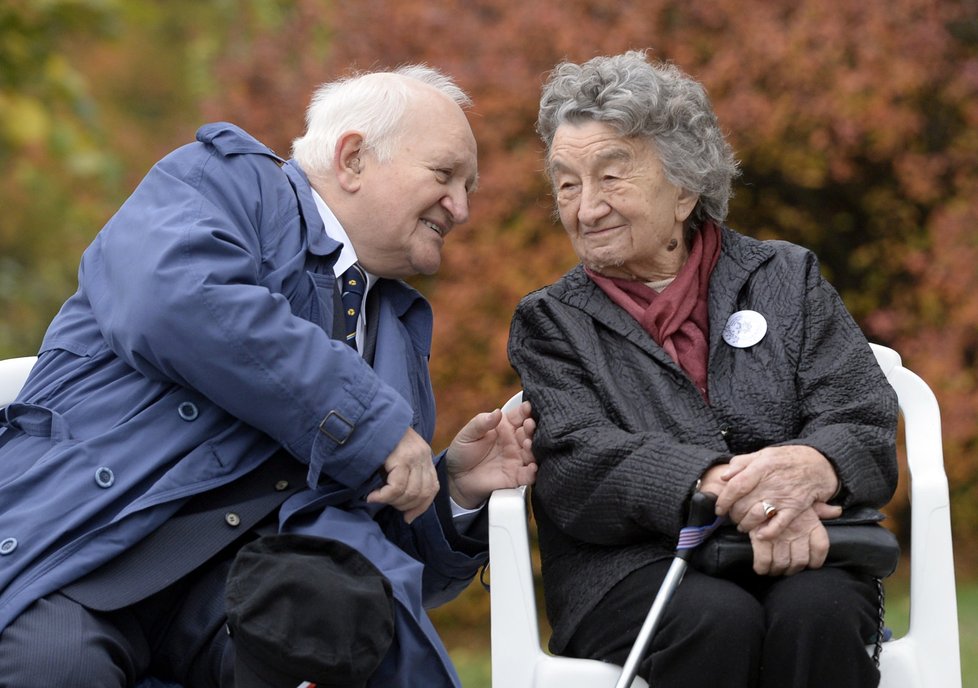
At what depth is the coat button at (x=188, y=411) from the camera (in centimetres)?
281

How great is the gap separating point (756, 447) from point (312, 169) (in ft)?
4.09

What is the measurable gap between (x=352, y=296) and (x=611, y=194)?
0.66 meters

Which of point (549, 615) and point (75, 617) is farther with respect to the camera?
point (549, 615)

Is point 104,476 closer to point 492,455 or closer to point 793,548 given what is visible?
point 492,455

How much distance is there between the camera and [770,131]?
550cm

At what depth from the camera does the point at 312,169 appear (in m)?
3.27

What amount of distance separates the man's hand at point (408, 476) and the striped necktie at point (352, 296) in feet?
1.18

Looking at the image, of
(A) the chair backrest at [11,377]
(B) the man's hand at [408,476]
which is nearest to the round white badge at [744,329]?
(B) the man's hand at [408,476]

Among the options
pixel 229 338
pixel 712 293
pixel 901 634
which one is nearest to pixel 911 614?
pixel 712 293

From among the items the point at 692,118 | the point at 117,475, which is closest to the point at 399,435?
the point at 117,475

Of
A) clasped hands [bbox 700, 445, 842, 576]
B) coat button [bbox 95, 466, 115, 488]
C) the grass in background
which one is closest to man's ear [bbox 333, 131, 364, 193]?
coat button [bbox 95, 466, 115, 488]

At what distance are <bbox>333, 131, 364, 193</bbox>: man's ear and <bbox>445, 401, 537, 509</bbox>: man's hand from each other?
0.63 m

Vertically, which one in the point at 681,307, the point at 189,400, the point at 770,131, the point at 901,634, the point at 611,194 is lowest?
the point at 901,634

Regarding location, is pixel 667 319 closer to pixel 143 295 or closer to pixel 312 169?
pixel 312 169
